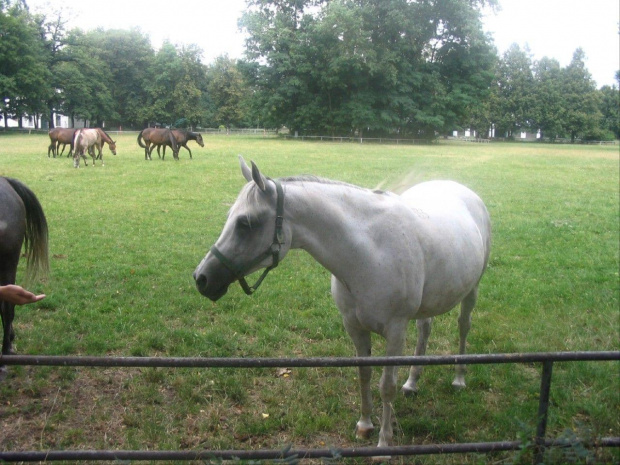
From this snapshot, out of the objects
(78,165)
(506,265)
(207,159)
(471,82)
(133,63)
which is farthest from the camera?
(471,82)

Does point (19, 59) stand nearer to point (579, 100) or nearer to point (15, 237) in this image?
point (15, 237)

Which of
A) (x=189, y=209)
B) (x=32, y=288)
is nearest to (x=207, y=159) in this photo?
(x=189, y=209)

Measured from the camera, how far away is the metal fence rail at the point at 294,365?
7.61 feet

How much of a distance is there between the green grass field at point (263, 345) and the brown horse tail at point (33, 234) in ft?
2.11

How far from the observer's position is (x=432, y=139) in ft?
162

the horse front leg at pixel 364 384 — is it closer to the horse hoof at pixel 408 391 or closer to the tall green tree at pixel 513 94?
the horse hoof at pixel 408 391

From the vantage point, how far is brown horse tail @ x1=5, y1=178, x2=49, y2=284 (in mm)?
4725

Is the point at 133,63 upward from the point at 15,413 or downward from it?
upward

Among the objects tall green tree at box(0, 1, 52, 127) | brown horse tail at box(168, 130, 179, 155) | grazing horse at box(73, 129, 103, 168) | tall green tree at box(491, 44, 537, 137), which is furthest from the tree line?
tall green tree at box(491, 44, 537, 137)

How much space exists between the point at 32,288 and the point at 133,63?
135ft

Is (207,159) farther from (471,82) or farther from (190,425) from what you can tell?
(471,82)

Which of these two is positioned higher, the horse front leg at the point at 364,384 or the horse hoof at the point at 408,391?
the horse front leg at the point at 364,384

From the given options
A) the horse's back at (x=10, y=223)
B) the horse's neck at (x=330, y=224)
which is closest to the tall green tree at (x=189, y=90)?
the horse's back at (x=10, y=223)

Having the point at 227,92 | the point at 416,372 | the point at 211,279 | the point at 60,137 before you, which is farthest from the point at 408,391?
the point at 227,92
